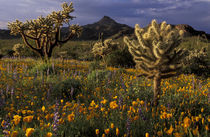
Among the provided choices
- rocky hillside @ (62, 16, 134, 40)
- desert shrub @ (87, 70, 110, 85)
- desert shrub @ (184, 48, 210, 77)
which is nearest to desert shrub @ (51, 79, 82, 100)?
desert shrub @ (87, 70, 110, 85)

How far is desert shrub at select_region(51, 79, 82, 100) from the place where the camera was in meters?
5.18

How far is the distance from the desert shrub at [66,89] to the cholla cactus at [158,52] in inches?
89.8

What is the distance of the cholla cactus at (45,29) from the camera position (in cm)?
924

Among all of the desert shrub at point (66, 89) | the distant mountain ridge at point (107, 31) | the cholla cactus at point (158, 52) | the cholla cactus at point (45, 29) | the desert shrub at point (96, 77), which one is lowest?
the desert shrub at point (66, 89)

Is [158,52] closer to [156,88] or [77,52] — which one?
[156,88]

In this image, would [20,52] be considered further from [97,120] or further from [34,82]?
[97,120]

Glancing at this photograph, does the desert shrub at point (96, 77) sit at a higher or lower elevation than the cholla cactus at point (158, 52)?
lower

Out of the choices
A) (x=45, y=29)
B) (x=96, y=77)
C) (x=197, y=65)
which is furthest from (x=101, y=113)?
(x=197, y=65)

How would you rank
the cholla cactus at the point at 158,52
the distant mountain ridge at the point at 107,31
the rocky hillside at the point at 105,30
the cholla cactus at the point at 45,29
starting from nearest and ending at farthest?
the cholla cactus at the point at 158,52 → the cholla cactus at the point at 45,29 → the distant mountain ridge at the point at 107,31 → the rocky hillside at the point at 105,30

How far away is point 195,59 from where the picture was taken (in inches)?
399

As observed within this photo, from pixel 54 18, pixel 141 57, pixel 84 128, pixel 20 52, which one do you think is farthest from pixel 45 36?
pixel 20 52

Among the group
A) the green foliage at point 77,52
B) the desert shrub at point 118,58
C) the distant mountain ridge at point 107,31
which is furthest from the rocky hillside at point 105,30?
the desert shrub at point 118,58

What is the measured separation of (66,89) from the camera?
5438 millimetres

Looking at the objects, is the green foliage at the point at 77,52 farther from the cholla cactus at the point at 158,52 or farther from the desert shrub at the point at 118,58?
the cholla cactus at the point at 158,52
